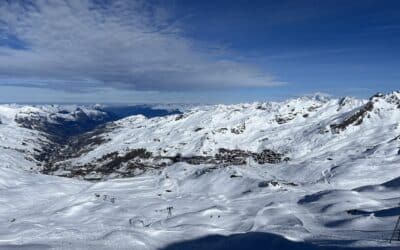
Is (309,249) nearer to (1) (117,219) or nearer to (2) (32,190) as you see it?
(1) (117,219)

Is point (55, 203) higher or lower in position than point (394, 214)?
lower

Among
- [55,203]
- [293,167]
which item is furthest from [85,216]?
[293,167]

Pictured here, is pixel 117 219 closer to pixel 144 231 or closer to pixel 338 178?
pixel 144 231

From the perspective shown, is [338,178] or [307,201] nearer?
[307,201]

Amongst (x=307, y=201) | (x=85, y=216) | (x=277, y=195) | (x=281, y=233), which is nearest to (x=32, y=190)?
(x=85, y=216)

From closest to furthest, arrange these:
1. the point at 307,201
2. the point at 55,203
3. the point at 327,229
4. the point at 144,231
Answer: the point at 144,231
the point at 327,229
the point at 307,201
the point at 55,203

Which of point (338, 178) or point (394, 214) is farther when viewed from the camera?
point (338, 178)

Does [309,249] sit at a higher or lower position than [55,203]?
higher

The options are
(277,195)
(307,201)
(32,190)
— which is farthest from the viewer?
(32,190)

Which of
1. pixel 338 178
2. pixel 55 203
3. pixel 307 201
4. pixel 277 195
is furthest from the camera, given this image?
pixel 338 178
